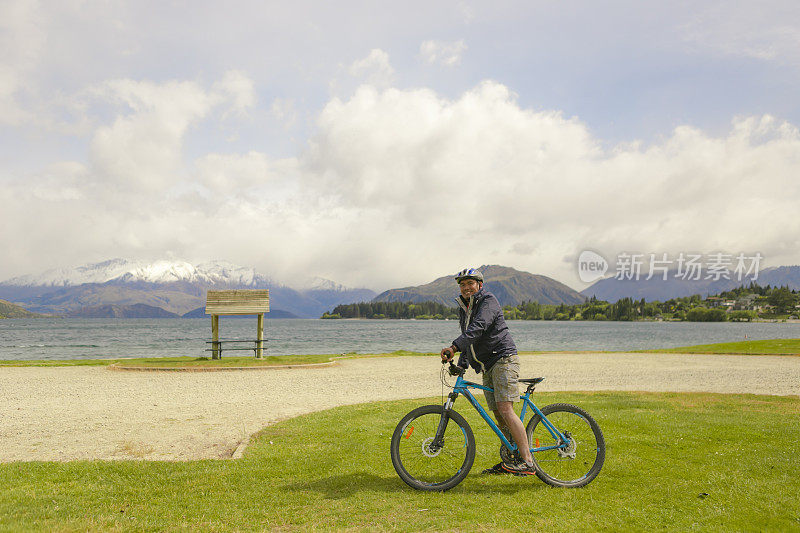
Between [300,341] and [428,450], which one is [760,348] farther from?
[300,341]


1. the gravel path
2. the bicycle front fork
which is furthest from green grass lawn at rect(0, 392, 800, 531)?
the gravel path

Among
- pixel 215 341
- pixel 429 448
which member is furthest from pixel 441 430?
pixel 215 341

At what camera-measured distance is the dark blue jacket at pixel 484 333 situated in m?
6.16

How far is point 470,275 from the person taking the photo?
A: 6.42 metres

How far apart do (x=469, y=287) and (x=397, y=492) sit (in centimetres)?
A: 260

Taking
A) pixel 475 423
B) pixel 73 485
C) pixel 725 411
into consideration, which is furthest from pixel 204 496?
pixel 725 411

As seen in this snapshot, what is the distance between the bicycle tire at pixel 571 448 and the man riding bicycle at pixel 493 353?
28 centimetres

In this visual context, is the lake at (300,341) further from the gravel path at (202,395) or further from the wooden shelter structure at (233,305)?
the gravel path at (202,395)

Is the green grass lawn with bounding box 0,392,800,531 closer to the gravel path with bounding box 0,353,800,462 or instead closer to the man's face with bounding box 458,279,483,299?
the gravel path with bounding box 0,353,800,462

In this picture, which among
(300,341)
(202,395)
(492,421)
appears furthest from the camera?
(300,341)

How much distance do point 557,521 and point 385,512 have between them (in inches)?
69.5

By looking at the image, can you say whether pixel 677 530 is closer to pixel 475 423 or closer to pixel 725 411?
pixel 475 423

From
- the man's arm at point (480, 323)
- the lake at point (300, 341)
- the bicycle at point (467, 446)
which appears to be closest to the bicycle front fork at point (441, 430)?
the bicycle at point (467, 446)

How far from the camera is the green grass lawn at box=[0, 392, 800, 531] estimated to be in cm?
522
